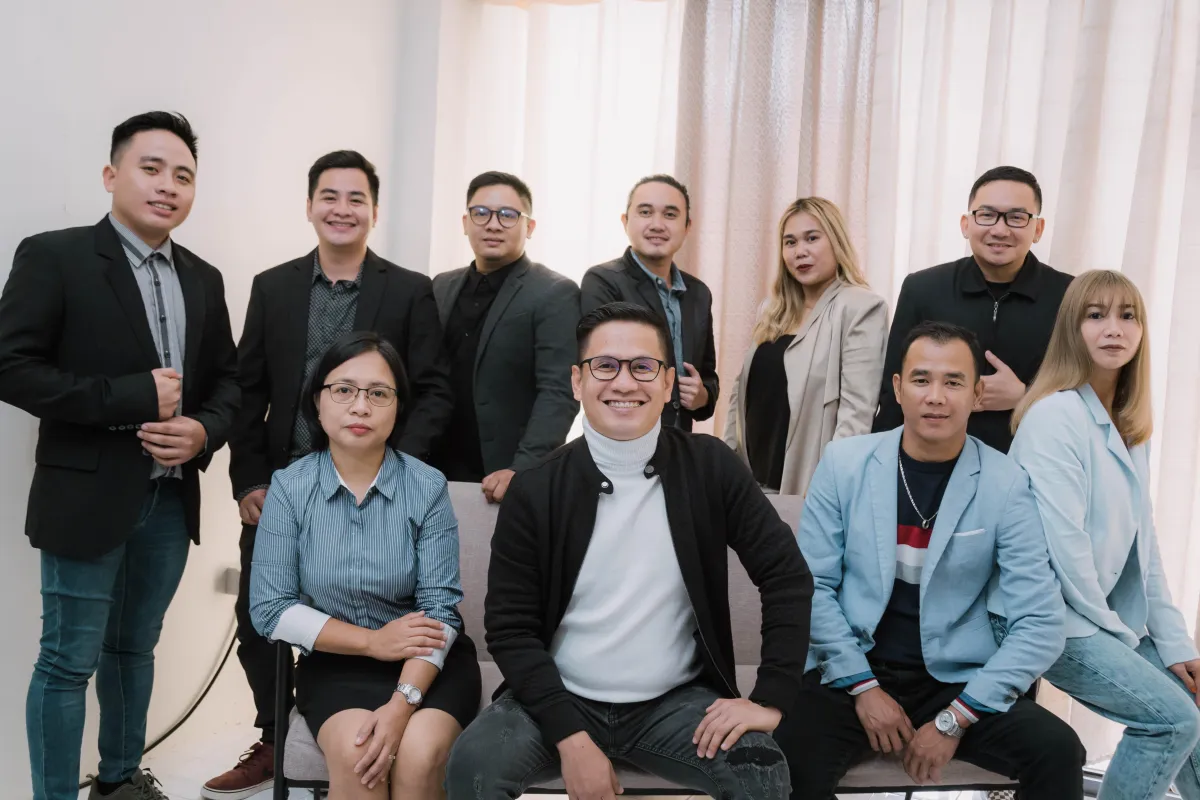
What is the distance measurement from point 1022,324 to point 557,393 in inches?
50.4

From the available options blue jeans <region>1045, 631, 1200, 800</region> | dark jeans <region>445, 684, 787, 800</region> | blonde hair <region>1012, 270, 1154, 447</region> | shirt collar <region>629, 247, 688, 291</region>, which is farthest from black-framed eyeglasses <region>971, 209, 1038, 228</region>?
dark jeans <region>445, 684, 787, 800</region>

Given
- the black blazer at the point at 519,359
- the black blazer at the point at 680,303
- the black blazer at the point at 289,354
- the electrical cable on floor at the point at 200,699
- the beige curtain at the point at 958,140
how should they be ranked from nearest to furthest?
the black blazer at the point at 289,354 < the black blazer at the point at 519,359 < the black blazer at the point at 680,303 < the electrical cable on floor at the point at 200,699 < the beige curtain at the point at 958,140

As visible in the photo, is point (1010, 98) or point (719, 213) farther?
point (719, 213)

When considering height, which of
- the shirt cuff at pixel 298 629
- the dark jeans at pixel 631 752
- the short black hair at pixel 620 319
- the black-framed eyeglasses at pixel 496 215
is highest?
the black-framed eyeglasses at pixel 496 215

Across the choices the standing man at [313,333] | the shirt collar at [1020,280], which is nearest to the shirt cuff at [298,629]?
the standing man at [313,333]

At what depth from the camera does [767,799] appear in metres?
1.71

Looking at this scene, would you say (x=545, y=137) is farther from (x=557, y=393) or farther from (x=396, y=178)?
(x=557, y=393)

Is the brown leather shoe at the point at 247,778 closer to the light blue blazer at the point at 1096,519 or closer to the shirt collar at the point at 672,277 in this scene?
the shirt collar at the point at 672,277

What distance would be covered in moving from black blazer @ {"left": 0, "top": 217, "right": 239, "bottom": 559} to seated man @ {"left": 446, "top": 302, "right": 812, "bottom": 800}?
3.02 feet

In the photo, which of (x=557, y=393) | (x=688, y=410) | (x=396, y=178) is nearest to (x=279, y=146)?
(x=396, y=178)

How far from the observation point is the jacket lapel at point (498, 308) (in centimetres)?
268

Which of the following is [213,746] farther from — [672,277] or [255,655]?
[672,277]

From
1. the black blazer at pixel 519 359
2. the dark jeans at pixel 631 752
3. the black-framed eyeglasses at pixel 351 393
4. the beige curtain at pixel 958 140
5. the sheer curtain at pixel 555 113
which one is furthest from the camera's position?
the sheer curtain at pixel 555 113

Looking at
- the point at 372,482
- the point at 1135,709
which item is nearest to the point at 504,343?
the point at 372,482
